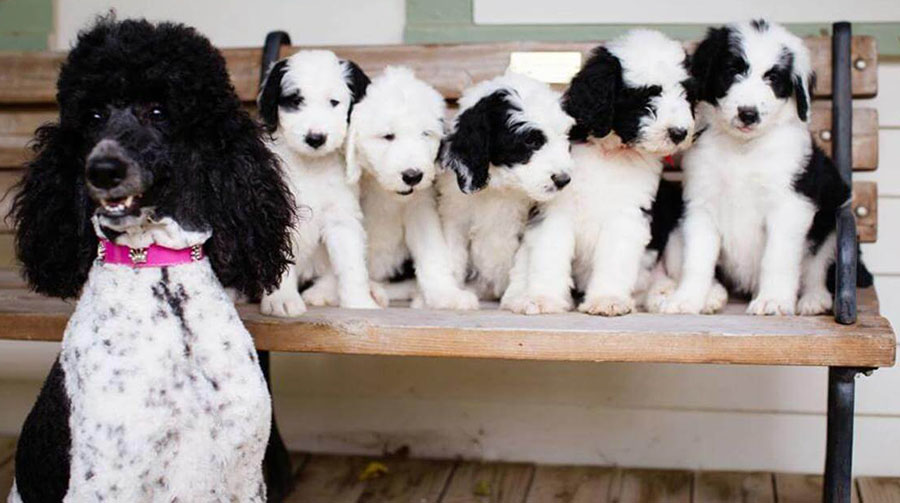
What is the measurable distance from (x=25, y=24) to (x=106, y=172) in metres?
2.37

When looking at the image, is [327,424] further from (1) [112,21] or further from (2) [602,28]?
(1) [112,21]

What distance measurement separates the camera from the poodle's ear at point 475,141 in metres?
2.89

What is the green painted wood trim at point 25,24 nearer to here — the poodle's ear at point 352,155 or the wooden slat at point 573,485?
the poodle's ear at point 352,155

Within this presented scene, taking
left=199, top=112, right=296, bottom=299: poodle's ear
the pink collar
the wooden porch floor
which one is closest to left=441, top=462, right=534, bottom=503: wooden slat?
the wooden porch floor

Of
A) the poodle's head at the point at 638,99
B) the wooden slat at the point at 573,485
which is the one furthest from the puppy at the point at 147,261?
the wooden slat at the point at 573,485

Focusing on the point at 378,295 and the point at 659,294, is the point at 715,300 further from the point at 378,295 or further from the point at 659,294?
the point at 378,295

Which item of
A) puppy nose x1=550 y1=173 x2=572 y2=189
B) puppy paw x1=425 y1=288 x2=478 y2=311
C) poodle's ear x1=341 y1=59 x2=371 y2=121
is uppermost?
poodle's ear x1=341 y1=59 x2=371 y2=121

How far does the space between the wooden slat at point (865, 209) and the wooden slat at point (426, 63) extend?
28 centimetres

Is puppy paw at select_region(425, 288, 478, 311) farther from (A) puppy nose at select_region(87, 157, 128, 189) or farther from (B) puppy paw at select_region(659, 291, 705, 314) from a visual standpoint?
(A) puppy nose at select_region(87, 157, 128, 189)

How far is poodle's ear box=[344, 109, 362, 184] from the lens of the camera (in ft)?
9.77

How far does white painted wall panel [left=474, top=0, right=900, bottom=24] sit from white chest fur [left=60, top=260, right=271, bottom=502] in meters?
1.97

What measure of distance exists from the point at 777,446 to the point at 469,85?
171cm

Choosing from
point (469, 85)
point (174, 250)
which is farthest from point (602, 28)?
point (174, 250)

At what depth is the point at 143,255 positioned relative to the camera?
212cm
